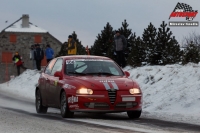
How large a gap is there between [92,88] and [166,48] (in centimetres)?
1585

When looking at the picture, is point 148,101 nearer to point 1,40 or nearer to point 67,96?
point 67,96

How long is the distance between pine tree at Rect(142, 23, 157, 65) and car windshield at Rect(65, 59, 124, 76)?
13.4 m

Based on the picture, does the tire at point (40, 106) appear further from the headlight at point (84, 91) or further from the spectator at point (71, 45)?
the spectator at point (71, 45)

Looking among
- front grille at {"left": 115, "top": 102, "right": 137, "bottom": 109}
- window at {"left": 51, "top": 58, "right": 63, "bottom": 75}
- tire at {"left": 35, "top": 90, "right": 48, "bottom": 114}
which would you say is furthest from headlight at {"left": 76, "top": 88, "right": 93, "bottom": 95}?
tire at {"left": 35, "top": 90, "right": 48, "bottom": 114}

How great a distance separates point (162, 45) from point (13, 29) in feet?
243

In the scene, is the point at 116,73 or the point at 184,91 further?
the point at 184,91

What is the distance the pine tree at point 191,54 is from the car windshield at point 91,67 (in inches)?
331

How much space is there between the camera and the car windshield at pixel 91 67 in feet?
44.9

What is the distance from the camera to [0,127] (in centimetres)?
1067

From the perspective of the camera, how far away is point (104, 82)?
12.8 m

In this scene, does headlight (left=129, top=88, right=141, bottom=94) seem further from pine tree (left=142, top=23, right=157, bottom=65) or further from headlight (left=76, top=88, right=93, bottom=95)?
pine tree (left=142, top=23, right=157, bottom=65)

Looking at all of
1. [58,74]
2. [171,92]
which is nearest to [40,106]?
[58,74]

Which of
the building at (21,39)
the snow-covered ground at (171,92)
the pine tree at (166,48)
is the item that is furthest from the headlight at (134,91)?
the building at (21,39)

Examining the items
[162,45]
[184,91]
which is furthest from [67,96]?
[162,45]
